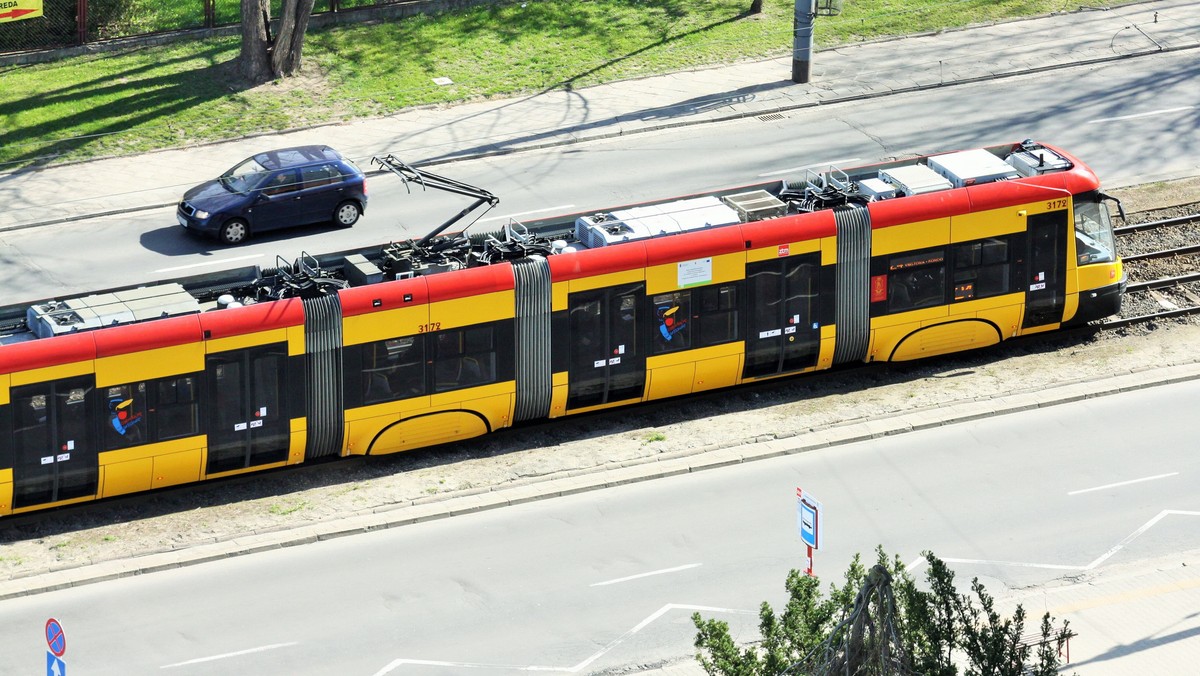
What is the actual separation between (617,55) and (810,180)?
16498 mm

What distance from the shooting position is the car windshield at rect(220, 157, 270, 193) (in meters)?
33.9

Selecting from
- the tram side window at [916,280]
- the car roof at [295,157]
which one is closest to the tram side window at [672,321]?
the tram side window at [916,280]

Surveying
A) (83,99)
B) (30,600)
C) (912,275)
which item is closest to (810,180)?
(912,275)

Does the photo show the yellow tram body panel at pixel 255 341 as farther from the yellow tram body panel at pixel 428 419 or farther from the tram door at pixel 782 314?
the tram door at pixel 782 314

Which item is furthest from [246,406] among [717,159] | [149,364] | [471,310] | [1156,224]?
[1156,224]

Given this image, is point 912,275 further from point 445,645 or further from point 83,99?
point 83,99

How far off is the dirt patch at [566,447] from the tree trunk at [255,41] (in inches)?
735

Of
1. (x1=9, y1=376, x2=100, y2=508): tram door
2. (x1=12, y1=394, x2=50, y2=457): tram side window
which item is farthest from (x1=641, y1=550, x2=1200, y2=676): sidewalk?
(x1=12, y1=394, x2=50, y2=457): tram side window

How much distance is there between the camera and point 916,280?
27.8 metres

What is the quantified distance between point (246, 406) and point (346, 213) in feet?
36.9

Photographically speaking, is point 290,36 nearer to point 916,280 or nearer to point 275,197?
point 275,197

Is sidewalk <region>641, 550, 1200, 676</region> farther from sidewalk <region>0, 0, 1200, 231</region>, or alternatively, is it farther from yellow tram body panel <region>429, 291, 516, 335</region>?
sidewalk <region>0, 0, 1200, 231</region>

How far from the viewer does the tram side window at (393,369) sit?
80.8 ft

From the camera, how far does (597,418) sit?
88.6ft
